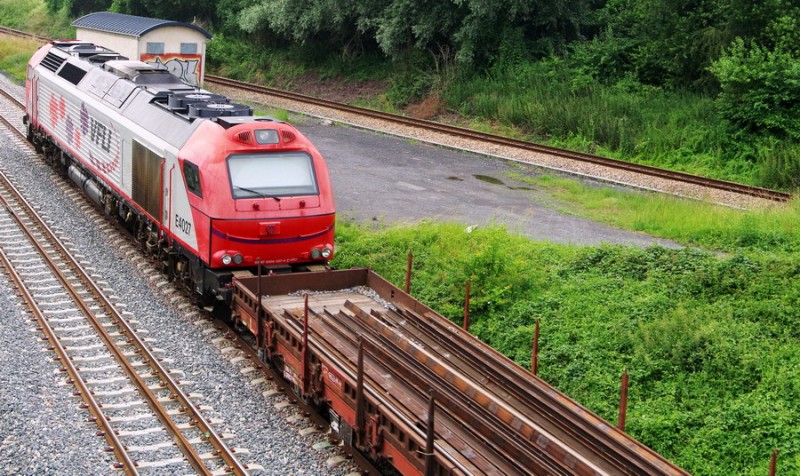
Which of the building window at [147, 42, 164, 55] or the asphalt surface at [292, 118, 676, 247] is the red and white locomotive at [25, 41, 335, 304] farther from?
the building window at [147, 42, 164, 55]

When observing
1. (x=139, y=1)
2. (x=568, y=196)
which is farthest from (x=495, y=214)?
(x=139, y=1)

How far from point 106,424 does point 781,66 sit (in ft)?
69.2

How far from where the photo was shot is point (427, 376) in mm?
10641

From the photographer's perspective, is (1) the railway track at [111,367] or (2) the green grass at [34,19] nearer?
(1) the railway track at [111,367]

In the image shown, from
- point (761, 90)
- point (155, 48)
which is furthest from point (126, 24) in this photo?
point (761, 90)

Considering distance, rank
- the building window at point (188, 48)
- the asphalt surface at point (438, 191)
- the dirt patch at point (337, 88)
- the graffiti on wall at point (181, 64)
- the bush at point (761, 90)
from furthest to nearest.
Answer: the dirt patch at point (337, 88), the building window at point (188, 48), the graffiti on wall at point (181, 64), the bush at point (761, 90), the asphalt surface at point (438, 191)

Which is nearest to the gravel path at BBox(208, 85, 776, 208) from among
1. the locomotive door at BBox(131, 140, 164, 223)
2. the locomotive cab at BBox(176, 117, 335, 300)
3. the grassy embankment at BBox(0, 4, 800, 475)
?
the grassy embankment at BBox(0, 4, 800, 475)

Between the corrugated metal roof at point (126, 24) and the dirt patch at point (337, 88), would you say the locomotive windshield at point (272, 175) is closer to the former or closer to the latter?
the corrugated metal roof at point (126, 24)

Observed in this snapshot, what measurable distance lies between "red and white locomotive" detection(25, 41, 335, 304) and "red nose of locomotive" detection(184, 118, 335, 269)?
1 centimetres

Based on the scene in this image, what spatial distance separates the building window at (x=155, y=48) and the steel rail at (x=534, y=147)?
660 cm

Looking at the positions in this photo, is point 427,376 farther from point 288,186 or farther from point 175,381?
point 288,186

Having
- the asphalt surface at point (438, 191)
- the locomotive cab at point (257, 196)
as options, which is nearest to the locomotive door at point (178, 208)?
the locomotive cab at point (257, 196)

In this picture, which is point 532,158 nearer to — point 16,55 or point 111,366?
point 111,366

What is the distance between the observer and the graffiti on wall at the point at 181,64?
2958 centimetres
